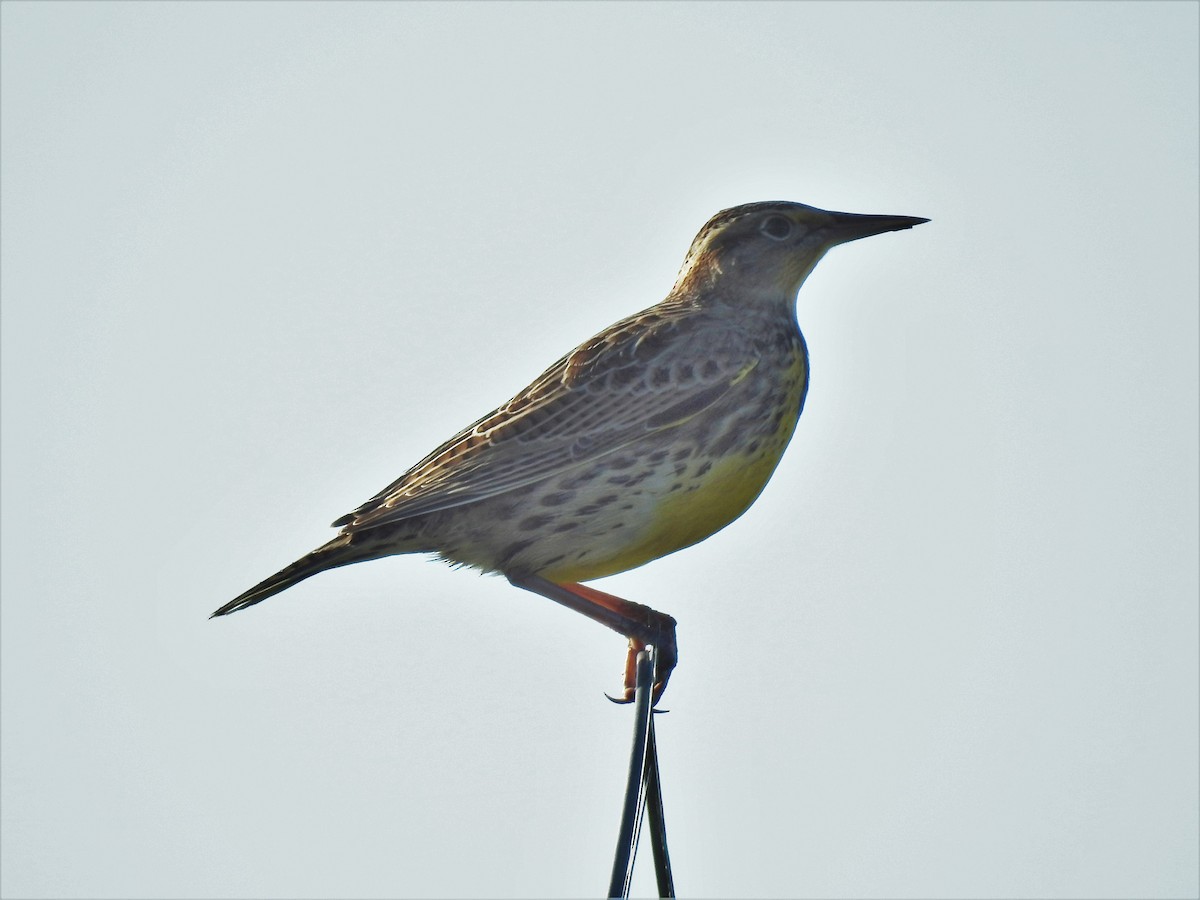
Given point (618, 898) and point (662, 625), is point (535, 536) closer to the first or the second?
point (662, 625)

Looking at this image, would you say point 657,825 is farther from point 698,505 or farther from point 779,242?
point 779,242

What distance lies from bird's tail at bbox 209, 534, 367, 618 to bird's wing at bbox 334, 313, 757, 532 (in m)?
0.10

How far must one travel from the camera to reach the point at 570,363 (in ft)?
24.6

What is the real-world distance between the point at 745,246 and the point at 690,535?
5.63ft

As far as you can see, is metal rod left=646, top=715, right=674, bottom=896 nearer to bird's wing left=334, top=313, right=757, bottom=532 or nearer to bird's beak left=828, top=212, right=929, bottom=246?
bird's wing left=334, top=313, right=757, bottom=532

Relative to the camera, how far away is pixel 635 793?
5.09 metres

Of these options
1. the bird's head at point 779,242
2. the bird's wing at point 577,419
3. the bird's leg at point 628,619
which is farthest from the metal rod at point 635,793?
the bird's head at point 779,242

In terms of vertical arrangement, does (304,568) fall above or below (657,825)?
above

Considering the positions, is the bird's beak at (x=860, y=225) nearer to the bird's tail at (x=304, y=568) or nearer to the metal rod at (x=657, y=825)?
the bird's tail at (x=304, y=568)

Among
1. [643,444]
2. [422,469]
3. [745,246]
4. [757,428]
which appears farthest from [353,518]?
[745,246]

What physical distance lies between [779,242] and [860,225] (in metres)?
0.40

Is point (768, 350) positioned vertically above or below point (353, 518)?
above

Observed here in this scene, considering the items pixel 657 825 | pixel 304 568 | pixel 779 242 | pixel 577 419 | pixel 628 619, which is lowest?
pixel 657 825

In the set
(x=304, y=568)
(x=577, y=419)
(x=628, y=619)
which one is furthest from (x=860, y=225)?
(x=304, y=568)
